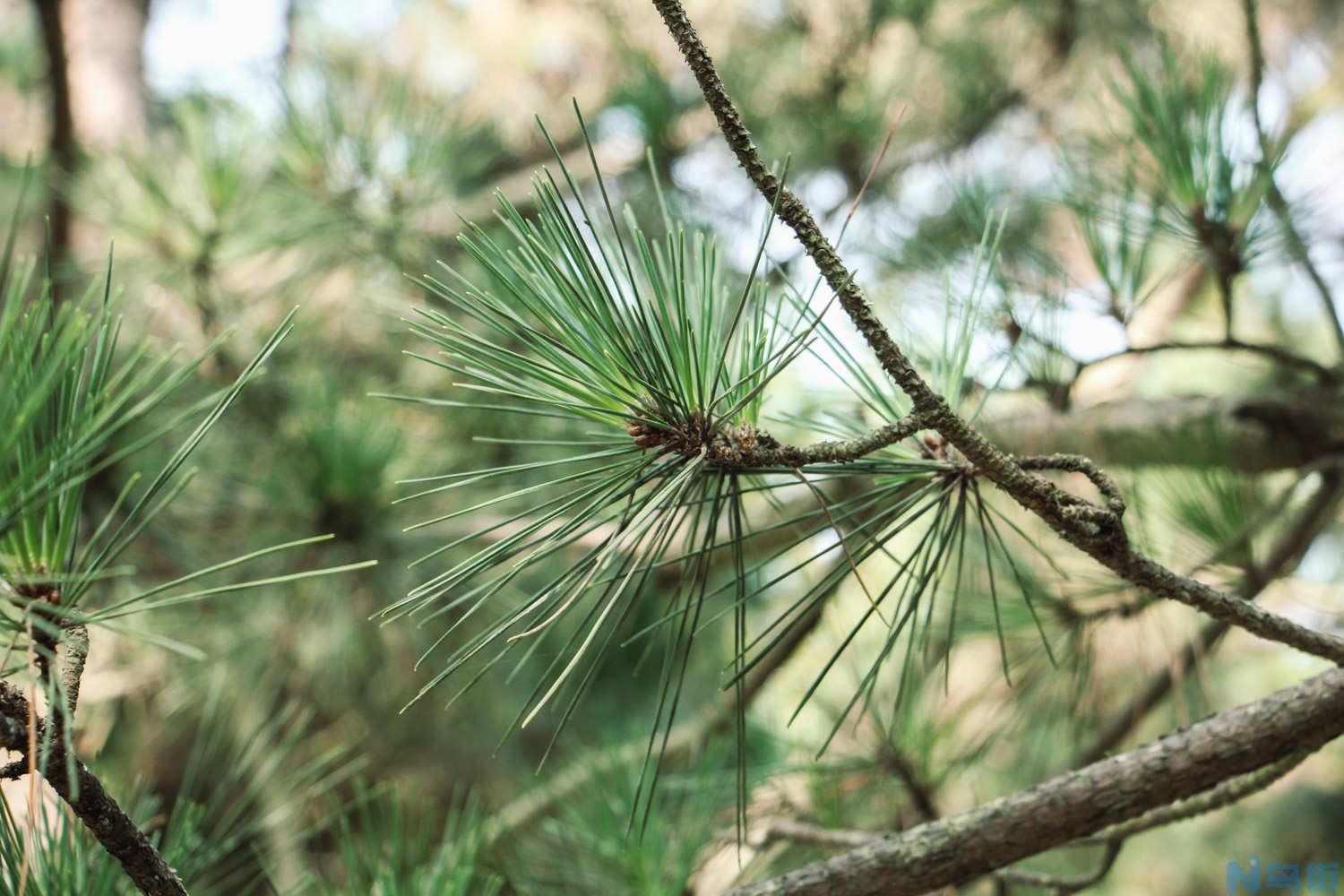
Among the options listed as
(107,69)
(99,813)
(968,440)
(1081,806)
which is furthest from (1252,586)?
(107,69)

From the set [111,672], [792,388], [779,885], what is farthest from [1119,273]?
[111,672]

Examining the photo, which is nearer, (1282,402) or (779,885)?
(779,885)

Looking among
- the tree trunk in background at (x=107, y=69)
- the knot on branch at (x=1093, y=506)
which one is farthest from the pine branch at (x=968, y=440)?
the tree trunk in background at (x=107, y=69)

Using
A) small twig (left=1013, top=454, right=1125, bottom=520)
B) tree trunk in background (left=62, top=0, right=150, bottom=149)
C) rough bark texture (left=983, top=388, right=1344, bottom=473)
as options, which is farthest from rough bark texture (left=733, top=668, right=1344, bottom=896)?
tree trunk in background (left=62, top=0, right=150, bottom=149)

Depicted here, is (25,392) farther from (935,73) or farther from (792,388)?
(935,73)

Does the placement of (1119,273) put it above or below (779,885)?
above

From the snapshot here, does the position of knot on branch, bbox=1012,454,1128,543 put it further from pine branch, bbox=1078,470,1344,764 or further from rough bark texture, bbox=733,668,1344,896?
pine branch, bbox=1078,470,1344,764

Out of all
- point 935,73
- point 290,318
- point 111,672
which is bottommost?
point 290,318
